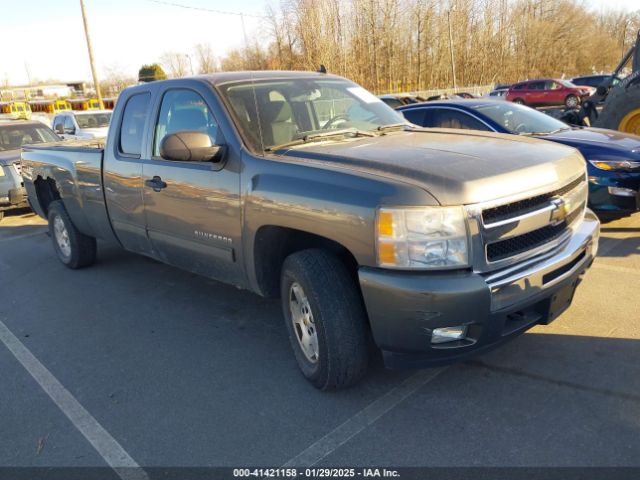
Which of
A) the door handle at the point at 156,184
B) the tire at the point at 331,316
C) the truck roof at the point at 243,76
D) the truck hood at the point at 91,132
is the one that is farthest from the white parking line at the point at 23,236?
the tire at the point at 331,316

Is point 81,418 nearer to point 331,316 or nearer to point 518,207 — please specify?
point 331,316

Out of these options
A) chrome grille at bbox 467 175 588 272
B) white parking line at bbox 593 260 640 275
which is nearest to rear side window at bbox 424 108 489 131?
white parking line at bbox 593 260 640 275

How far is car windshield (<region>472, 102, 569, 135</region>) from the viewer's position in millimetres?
6641

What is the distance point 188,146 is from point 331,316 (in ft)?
4.73

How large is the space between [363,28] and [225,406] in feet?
156

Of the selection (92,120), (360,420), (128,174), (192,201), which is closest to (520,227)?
(360,420)

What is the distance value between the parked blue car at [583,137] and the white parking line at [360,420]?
3.48 metres

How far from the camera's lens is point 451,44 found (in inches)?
1778

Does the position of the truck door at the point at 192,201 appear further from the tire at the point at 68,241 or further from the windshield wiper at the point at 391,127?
the tire at the point at 68,241

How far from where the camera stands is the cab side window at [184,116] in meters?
3.90

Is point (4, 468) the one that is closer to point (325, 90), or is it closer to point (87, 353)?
point (87, 353)

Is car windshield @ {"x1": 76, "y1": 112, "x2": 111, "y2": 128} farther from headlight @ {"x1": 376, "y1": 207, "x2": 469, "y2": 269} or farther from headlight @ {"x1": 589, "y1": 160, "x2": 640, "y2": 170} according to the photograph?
headlight @ {"x1": 376, "y1": 207, "x2": 469, "y2": 269}

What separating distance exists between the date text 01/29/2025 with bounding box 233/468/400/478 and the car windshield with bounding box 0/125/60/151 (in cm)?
990

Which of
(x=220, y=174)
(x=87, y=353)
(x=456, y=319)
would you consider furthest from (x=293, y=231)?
(x=87, y=353)
